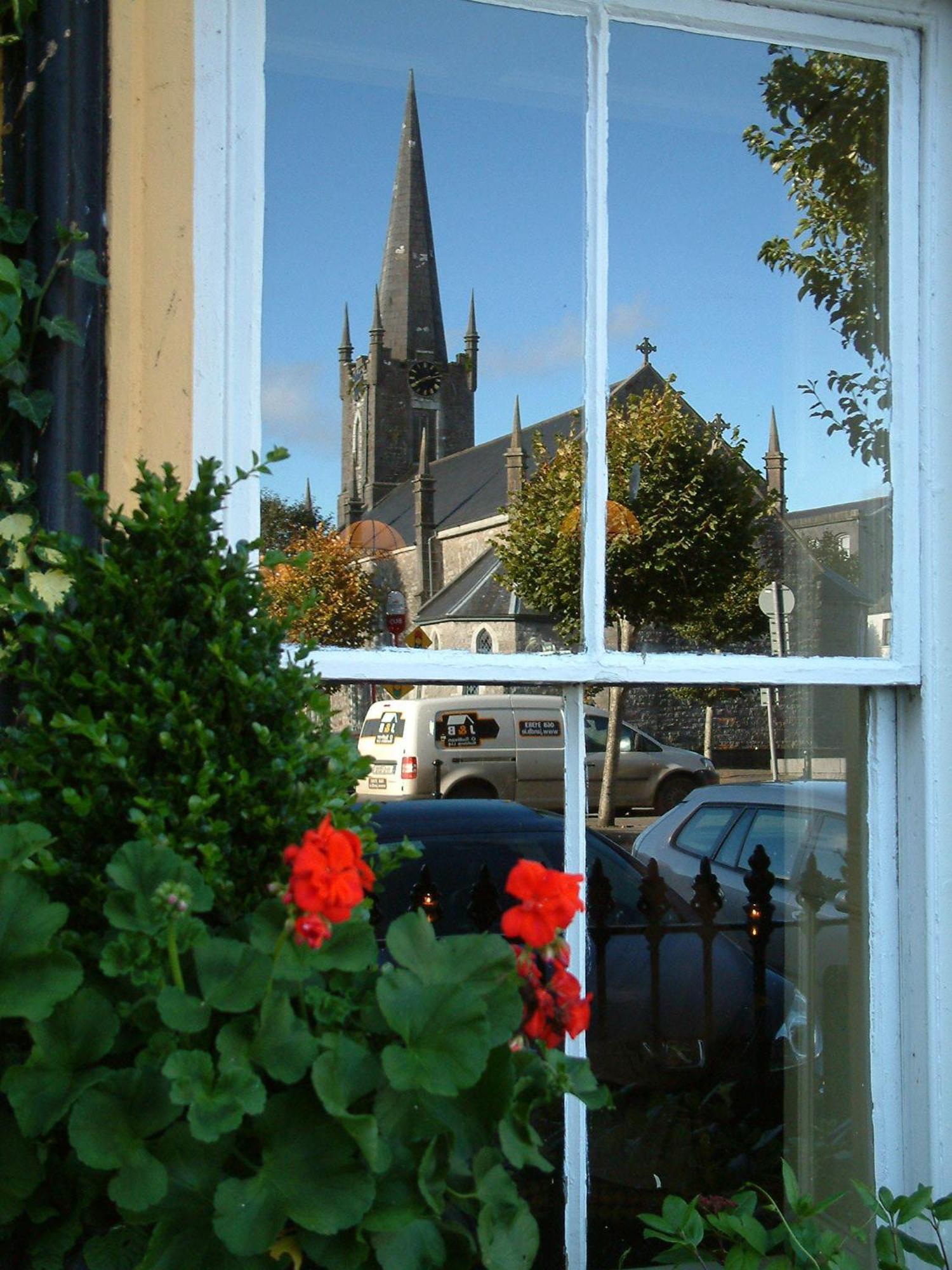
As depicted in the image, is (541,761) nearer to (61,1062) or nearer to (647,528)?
(647,528)

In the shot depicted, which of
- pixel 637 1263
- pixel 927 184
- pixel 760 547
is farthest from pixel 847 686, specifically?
pixel 637 1263

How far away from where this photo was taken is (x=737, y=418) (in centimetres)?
207

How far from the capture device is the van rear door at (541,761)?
6.16ft

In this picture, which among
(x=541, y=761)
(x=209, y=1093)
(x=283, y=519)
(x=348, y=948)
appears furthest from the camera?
(x=541, y=761)

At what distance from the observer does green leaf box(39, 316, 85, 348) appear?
59.3 inches

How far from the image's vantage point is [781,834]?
2105mm

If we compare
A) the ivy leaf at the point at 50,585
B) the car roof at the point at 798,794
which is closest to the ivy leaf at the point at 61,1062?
the ivy leaf at the point at 50,585

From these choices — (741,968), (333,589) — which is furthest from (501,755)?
(741,968)

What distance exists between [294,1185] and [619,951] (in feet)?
3.50

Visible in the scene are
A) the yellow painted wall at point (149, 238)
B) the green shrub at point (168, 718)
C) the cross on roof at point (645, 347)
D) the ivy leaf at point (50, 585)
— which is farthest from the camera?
the cross on roof at point (645, 347)

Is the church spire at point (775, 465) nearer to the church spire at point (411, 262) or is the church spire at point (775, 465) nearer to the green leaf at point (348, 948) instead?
the church spire at point (411, 262)

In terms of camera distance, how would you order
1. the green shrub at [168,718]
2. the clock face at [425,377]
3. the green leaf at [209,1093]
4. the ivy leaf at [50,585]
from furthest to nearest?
the clock face at [425,377]
the ivy leaf at [50,585]
the green shrub at [168,718]
the green leaf at [209,1093]

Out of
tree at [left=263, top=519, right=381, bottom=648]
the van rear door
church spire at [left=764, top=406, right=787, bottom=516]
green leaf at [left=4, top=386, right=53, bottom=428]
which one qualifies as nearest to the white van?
the van rear door

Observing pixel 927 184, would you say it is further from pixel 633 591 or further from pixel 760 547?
pixel 633 591
